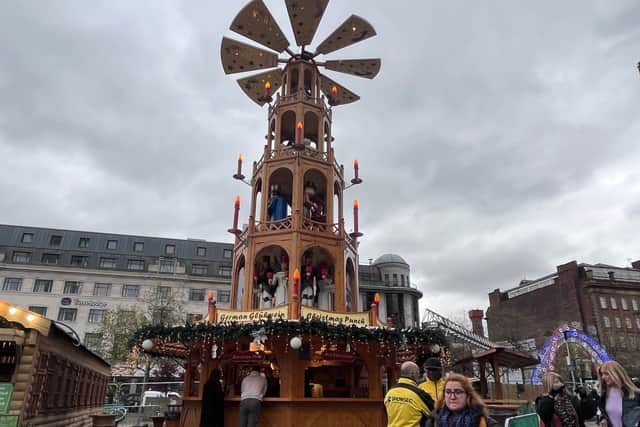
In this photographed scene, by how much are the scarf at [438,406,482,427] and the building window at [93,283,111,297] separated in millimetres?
49402

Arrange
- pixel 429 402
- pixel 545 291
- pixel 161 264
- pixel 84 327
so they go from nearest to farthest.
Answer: pixel 429 402
pixel 84 327
pixel 161 264
pixel 545 291

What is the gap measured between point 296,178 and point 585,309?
49034mm

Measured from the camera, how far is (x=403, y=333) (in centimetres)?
1329

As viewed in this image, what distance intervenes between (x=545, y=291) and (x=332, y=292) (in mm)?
50640

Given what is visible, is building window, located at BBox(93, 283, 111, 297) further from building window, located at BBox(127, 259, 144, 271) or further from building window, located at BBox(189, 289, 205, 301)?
building window, located at BBox(189, 289, 205, 301)

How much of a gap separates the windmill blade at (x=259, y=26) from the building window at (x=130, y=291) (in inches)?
1428

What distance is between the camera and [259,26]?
19422 millimetres

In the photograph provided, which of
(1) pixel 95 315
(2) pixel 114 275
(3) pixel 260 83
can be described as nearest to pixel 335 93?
(3) pixel 260 83

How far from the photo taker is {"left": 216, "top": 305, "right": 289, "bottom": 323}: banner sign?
43.3 feet

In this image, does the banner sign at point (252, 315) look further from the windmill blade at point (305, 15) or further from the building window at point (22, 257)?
the building window at point (22, 257)

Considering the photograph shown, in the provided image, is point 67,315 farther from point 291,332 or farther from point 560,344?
point 560,344

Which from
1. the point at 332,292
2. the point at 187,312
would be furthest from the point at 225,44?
the point at 187,312

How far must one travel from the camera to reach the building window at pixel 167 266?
49656 millimetres

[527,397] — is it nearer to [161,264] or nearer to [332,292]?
[332,292]
